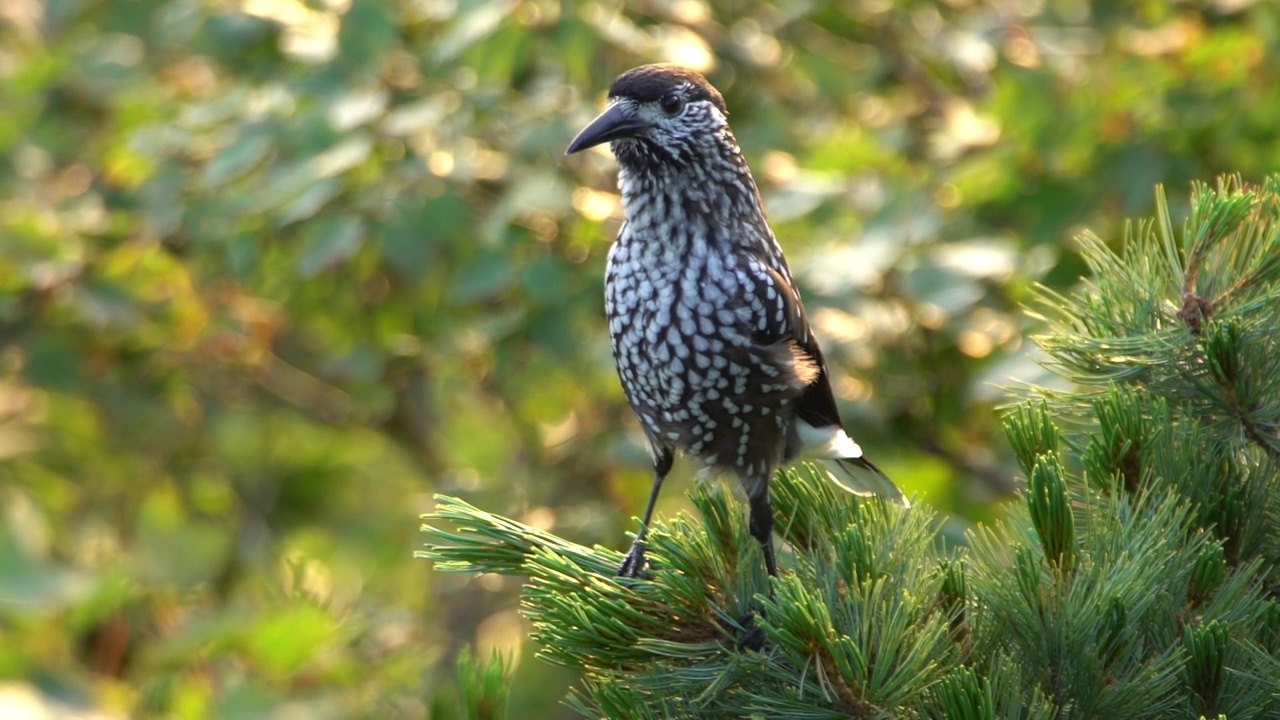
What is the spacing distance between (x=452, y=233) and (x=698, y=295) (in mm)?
1038

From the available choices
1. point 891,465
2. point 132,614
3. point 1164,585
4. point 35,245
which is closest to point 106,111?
point 35,245

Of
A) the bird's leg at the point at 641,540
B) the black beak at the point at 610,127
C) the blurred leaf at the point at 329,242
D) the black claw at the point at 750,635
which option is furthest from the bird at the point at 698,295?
the blurred leaf at the point at 329,242

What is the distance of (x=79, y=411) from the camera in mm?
5293

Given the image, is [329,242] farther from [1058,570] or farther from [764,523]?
[1058,570]

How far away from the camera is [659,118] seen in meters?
2.64

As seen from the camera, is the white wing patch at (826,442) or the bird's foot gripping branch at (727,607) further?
the white wing patch at (826,442)

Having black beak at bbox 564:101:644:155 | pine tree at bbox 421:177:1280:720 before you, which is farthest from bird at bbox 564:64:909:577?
pine tree at bbox 421:177:1280:720

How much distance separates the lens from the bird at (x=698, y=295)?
2.50 meters

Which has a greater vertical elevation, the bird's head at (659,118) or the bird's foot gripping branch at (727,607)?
the bird's head at (659,118)

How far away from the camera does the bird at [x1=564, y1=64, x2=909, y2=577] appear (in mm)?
2502

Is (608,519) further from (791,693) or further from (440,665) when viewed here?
(791,693)

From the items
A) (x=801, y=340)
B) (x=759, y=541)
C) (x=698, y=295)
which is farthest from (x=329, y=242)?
(x=759, y=541)

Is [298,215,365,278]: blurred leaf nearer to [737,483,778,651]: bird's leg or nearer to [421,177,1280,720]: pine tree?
[737,483,778,651]: bird's leg

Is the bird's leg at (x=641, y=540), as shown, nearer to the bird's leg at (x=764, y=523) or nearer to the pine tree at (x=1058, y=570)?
the pine tree at (x=1058, y=570)
